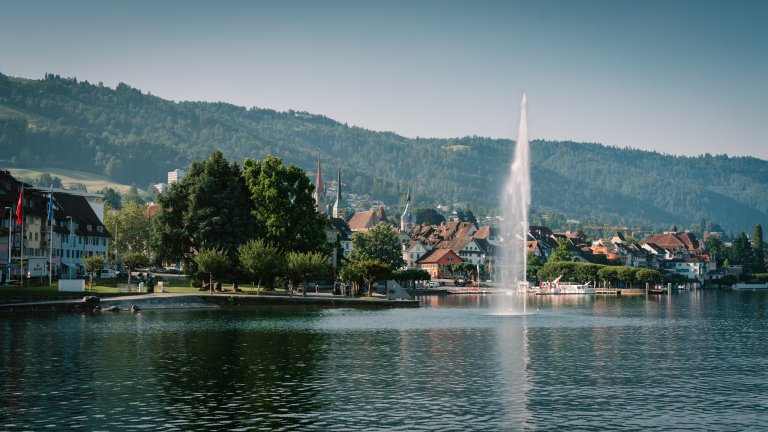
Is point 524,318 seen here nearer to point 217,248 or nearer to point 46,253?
point 217,248

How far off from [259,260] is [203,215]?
34.8ft

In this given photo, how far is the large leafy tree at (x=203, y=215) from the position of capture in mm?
118062

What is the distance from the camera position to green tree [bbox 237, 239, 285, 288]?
113062mm

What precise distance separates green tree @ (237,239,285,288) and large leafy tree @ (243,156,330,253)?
596 centimetres

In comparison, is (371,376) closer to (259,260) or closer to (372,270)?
(259,260)

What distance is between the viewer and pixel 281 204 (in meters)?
125

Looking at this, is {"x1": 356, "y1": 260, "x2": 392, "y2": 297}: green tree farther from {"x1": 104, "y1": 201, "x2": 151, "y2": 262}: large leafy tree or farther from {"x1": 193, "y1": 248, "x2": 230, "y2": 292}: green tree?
{"x1": 104, "y1": 201, "x2": 151, "y2": 262}: large leafy tree

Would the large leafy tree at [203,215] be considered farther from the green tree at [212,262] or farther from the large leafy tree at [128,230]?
the large leafy tree at [128,230]

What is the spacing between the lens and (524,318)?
99.9 metres

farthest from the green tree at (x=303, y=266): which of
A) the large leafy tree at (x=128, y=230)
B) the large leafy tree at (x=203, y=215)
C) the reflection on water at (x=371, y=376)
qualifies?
the large leafy tree at (x=128, y=230)

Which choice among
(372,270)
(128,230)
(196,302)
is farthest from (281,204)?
(128,230)

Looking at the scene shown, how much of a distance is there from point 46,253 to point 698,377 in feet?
344

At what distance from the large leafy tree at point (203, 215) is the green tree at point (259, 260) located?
3.34 m

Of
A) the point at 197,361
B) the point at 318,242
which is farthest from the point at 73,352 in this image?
the point at 318,242
